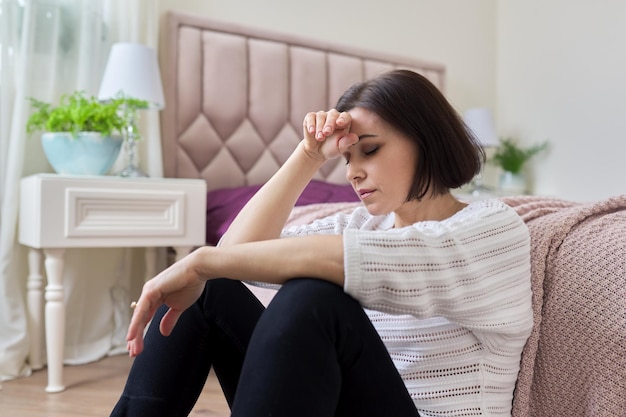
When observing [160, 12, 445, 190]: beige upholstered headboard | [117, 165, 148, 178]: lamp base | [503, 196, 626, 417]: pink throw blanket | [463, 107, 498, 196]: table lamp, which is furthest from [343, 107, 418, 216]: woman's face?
[463, 107, 498, 196]: table lamp

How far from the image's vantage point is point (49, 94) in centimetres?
258

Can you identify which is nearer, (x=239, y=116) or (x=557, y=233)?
(x=557, y=233)

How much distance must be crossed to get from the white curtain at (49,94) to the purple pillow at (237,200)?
333 mm

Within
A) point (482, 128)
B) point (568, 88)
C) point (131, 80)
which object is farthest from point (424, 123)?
point (568, 88)

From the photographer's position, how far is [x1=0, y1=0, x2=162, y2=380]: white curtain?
2.41 meters

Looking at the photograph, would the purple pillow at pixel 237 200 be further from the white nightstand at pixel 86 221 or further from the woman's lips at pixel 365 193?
the woman's lips at pixel 365 193

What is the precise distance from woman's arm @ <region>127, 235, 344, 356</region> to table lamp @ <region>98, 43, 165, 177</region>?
161 cm

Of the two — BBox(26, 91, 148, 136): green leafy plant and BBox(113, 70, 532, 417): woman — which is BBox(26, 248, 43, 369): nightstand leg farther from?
BBox(113, 70, 532, 417): woman

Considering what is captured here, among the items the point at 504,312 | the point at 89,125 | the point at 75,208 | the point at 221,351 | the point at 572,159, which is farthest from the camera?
the point at 572,159

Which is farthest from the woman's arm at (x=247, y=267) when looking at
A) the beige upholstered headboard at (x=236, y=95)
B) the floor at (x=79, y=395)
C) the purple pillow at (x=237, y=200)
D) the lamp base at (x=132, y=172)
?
the beige upholstered headboard at (x=236, y=95)

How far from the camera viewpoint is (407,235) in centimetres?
88

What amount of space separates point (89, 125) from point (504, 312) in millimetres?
1762

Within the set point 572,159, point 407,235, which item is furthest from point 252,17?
point 407,235

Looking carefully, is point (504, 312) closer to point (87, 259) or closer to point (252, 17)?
point (87, 259)
